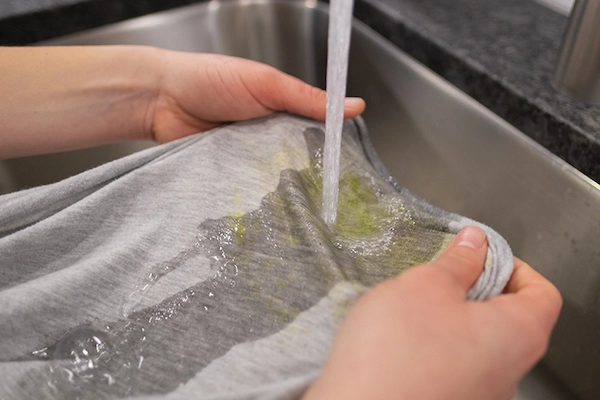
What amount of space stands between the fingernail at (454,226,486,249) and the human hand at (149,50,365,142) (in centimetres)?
23

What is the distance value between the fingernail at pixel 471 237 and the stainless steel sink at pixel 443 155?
7.5 inches

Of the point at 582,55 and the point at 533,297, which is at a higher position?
the point at 582,55

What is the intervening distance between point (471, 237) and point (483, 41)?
0.39 m

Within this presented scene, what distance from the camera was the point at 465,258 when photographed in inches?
13.2

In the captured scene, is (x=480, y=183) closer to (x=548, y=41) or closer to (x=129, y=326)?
(x=548, y=41)

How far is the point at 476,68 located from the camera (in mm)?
569

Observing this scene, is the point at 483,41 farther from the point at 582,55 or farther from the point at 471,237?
the point at 471,237

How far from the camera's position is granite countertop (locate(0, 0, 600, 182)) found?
49 centimetres

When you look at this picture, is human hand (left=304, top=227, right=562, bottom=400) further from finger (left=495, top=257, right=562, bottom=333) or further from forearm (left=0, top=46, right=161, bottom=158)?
forearm (left=0, top=46, right=161, bottom=158)

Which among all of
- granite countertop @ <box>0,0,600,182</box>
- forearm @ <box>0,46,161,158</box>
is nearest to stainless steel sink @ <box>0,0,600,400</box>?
granite countertop @ <box>0,0,600,182</box>

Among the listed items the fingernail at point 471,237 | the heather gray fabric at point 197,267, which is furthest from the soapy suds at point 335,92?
the fingernail at point 471,237

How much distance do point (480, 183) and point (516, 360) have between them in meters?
0.34

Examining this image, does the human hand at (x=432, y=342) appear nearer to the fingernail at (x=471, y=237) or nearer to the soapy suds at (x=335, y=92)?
the fingernail at (x=471, y=237)

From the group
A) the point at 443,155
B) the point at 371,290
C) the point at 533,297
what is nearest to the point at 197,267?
the point at 371,290
